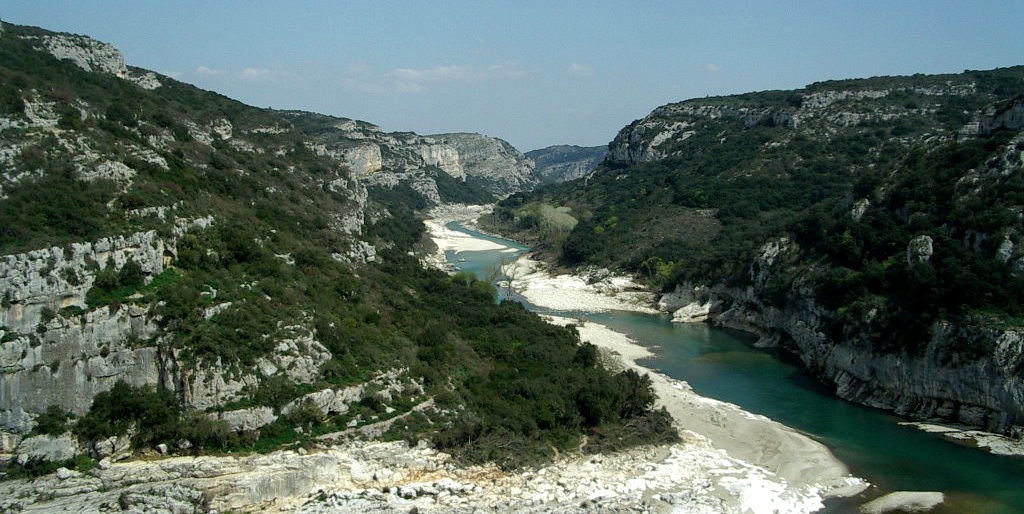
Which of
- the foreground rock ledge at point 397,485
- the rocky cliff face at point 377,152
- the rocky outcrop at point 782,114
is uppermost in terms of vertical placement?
the rocky outcrop at point 782,114

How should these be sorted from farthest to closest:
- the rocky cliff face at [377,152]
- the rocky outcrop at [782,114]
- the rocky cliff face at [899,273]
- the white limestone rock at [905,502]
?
the rocky cliff face at [377,152]
the rocky outcrop at [782,114]
the rocky cliff face at [899,273]
the white limestone rock at [905,502]

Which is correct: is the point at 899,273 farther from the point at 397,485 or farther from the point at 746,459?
the point at 397,485

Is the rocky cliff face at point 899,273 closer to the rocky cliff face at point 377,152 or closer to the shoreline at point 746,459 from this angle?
the shoreline at point 746,459

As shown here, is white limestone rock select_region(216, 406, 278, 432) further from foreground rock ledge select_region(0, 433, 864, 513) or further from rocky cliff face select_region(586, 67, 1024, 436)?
rocky cliff face select_region(586, 67, 1024, 436)

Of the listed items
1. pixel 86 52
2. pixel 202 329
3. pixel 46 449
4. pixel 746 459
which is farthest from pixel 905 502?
pixel 86 52

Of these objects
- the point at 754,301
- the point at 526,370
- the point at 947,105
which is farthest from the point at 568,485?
the point at 947,105

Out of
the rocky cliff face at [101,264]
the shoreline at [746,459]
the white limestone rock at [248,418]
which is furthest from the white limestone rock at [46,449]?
the shoreline at [746,459]

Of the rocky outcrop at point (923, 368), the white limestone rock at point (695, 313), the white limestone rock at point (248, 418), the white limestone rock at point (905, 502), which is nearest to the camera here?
the white limestone rock at point (248, 418)
